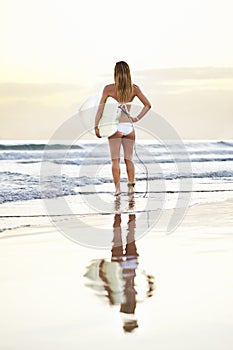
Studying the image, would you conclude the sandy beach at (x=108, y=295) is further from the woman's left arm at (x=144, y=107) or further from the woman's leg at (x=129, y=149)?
the woman's leg at (x=129, y=149)

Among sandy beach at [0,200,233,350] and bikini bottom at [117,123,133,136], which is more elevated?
bikini bottom at [117,123,133,136]

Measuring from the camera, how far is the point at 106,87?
729 centimetres

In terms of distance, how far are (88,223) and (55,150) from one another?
15779 millimetres

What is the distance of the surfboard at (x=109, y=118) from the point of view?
23.4 feet

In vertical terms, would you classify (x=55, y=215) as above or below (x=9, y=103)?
below

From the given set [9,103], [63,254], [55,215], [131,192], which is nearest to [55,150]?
[9,103]

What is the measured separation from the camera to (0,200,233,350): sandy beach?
2.43m

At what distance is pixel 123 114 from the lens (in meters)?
7.25

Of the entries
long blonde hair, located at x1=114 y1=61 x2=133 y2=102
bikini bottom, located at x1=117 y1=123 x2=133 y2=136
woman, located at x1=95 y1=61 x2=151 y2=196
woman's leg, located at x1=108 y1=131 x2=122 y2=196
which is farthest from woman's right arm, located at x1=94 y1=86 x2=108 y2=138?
woman's leg, located at x1=108 y1=131 x2=122 y2=196

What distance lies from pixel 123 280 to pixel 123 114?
4.11 meters

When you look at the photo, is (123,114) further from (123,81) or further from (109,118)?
(123,81)

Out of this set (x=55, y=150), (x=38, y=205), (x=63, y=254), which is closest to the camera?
(x=63, y=254)

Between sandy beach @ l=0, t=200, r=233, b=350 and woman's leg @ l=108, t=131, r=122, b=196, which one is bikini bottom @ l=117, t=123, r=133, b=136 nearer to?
woman's leg @ l=108, t=131, r=122, b=196

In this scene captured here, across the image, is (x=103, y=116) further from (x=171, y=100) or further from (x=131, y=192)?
(x=171, y=100)
